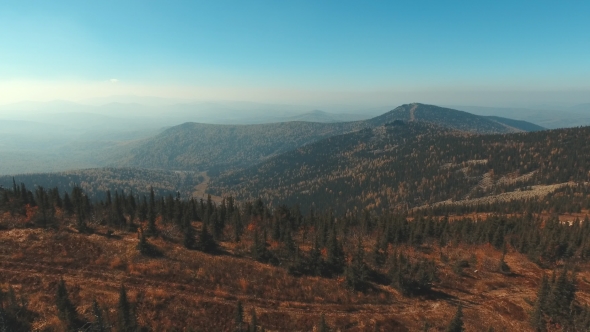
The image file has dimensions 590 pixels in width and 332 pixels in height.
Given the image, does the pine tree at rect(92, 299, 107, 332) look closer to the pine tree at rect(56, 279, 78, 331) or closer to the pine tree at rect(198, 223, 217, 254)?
the pine tree at rect(56, 279, 78, 331)

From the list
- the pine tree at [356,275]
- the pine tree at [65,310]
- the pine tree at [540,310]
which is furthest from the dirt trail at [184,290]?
the pine tree at [540,310]

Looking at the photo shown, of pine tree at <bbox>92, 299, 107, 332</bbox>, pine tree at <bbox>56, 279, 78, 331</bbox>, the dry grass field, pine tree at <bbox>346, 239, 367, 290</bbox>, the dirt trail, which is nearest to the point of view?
pine tree at <bbox>92, 299, 107, 332</bbox>

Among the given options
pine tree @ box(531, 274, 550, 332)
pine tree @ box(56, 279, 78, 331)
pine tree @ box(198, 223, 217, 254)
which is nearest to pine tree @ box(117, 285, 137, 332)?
pine tree @ box(56, 279, 78, 331)

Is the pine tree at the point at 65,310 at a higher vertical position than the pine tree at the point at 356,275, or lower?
higher

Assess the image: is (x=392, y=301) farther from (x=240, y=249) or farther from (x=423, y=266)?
(x=240, y=249)

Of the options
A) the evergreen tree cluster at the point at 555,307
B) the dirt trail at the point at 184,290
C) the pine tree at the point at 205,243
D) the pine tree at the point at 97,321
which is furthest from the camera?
the pine tree at the point at 205,243

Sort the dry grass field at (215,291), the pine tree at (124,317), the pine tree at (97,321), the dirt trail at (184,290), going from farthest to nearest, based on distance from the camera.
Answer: the dirt trail at (184,290), the dry grass field at (215,291), the pine tree at (124,317), the pine tree at (97,321)

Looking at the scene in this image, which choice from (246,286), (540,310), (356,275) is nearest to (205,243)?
(246,286)

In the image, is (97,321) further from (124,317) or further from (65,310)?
(65,310)

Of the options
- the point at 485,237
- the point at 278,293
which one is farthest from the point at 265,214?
the point at 485,237

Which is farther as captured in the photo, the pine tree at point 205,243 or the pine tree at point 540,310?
the pine tree at point 205,243

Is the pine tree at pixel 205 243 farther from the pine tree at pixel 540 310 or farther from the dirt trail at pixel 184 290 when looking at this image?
the pine tree at pixel 540 310
